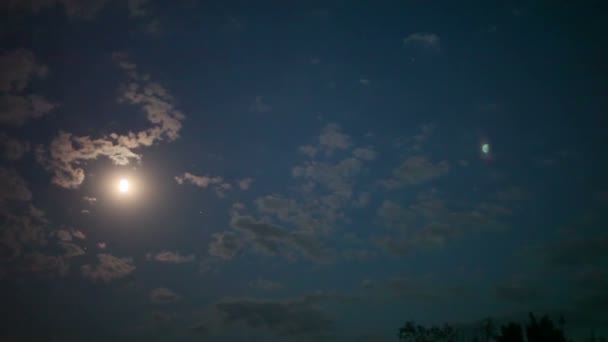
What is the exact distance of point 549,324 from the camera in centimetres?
3506

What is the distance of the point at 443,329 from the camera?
262 ft

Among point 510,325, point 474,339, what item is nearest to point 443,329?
point 474,339

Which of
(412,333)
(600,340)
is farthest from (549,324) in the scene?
(600,340)

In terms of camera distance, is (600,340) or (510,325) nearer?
(510,325)

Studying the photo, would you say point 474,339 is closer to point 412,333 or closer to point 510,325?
point 412,333

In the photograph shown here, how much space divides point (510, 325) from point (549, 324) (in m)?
3.49

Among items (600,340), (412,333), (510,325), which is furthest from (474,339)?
(510,325)

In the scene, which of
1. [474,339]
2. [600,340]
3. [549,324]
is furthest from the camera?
[600,340]

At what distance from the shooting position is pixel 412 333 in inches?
3127

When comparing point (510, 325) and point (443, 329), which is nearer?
point (510, 325)

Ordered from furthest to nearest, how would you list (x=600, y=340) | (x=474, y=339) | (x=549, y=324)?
(x=600, y=340)
(x=474, y=339)
(x=549, y=324)

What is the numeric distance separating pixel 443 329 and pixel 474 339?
6.70m

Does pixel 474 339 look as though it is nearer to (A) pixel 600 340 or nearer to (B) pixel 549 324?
(A) pixel 600 340

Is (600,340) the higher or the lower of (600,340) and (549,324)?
the lower
